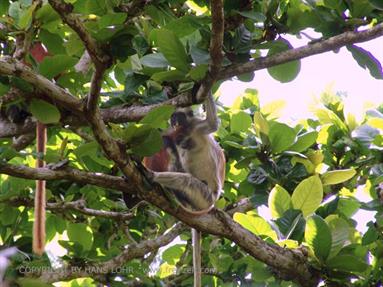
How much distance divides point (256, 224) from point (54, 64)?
4.10ft

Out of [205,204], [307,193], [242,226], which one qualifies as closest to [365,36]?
[307,193]

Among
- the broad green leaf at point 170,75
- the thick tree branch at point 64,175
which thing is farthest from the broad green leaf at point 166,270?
the broad green leaf at point 170,75

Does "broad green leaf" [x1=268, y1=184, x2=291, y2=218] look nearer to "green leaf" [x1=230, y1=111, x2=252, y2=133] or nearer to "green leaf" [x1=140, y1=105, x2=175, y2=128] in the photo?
"green leaf" [x1=230, y1=111, x2=252, y2=133]

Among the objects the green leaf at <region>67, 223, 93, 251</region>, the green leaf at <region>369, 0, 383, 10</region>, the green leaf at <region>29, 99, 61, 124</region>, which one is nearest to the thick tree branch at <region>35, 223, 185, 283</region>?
the green leaf at <region>67, 223, 93, 251</region>

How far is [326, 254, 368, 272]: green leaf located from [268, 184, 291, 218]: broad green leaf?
1.13 feet

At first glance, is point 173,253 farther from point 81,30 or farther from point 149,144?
point 81,30

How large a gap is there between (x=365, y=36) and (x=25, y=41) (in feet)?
4.88

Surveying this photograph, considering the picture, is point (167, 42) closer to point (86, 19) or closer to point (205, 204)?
point (86, 19)

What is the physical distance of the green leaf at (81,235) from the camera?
3.49 m

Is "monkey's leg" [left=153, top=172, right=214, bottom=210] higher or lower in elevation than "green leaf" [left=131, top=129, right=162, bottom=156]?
higher

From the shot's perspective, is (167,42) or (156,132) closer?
(156,132)

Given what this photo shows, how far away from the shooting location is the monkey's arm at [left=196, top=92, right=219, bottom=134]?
3330 mm

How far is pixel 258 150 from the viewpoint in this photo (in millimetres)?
3199

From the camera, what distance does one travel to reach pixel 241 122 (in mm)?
3576
